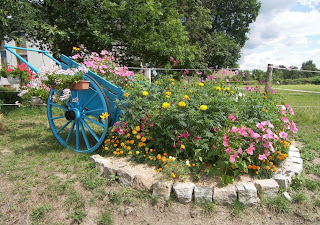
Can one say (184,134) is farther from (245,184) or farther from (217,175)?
(245,184)

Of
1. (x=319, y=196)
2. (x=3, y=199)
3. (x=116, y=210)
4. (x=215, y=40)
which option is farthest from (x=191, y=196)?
(x=215, y=40)

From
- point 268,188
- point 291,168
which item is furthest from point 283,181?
point 291,168

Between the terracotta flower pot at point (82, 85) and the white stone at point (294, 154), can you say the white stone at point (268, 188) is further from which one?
the terracotta flower pot at point (82, 85)

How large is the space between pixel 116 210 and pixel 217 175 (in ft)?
3.53

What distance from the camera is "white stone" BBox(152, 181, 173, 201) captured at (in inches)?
87.8

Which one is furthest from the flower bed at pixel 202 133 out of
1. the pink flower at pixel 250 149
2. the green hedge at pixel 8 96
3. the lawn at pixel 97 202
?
the green hedge at pixel 8 96

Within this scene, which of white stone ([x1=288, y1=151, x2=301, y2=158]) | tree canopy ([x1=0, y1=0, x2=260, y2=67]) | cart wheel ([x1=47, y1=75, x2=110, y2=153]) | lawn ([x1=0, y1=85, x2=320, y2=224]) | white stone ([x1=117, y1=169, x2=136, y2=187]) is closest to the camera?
lawn ([x1=0, y1=85, x2=320, y2=224])

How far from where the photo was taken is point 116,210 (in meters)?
2.16

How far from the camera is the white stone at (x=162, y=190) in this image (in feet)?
7.32

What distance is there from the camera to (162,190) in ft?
7.35

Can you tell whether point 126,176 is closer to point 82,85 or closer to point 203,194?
point 203,194

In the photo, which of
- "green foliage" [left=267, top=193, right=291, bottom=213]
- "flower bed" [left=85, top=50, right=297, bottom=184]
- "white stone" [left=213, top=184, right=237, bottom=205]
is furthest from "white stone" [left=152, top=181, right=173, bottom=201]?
"green foliage" [left=267, top=193, right=291, bottom=213]

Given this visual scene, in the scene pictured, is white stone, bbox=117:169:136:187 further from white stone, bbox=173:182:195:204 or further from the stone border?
white stone, bbox=173:182:195:204

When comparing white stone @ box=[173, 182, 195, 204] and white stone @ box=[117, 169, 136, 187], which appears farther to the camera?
white stone @ box=[117, 169, 136, 187]
